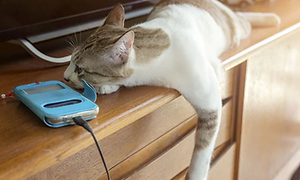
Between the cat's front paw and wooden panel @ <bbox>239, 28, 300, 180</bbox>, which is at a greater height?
the cat's front paw

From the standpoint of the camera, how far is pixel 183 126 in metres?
0.87

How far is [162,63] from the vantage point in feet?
2.33

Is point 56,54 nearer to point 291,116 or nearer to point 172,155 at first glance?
point 172,155

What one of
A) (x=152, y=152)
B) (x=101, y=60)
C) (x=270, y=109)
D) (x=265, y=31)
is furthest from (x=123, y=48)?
(x=270, y=109)

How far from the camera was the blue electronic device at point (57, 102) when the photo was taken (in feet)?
1.72

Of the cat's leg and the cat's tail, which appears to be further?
the cat's tail

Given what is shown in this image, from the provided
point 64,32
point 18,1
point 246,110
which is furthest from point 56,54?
point 246,110

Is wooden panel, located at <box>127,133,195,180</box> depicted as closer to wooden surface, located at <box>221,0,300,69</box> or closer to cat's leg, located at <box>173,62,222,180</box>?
cat's leg, located at <box>173,62,222,180</box>

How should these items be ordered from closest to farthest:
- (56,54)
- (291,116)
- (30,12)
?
1. (30,12)
2. (56,54)
3. (291,116)

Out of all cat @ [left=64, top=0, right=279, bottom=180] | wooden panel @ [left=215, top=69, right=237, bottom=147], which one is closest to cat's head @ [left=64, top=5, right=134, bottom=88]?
cat @ [left=64, top=0, right=279, bottom=180]

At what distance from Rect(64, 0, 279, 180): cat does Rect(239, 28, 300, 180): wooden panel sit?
277mm

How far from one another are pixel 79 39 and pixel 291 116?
3.20 feet

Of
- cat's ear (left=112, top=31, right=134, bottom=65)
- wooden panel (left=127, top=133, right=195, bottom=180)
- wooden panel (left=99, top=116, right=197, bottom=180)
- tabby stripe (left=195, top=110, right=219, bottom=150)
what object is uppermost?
cat's ear (left=112, top=31, right=134, bottom=65)

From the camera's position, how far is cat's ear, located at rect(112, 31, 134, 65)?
0.60 metres
